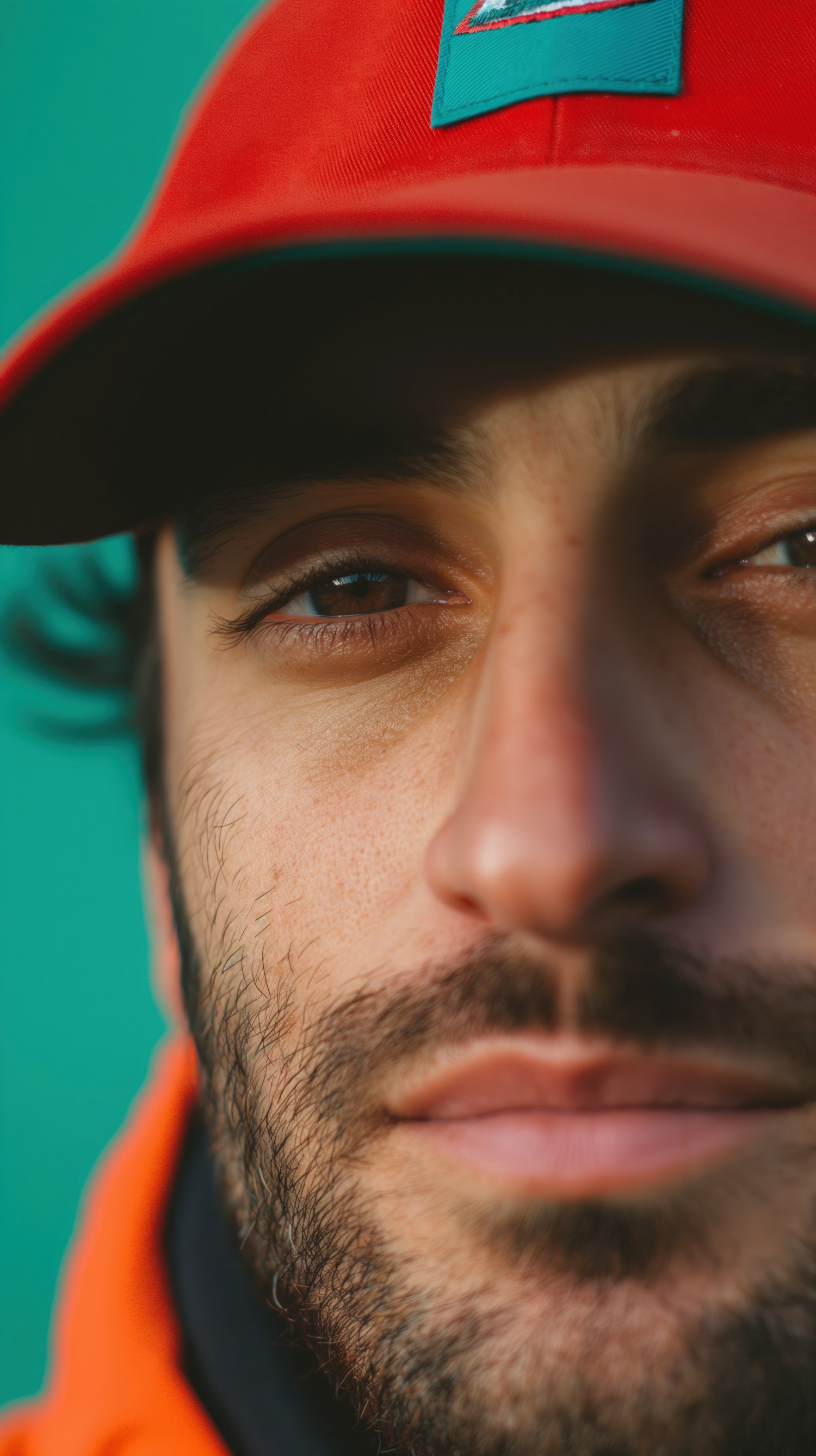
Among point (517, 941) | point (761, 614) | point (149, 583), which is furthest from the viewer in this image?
point (149, 583)

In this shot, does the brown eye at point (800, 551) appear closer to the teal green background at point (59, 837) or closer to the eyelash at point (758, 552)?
the eyelash at point (758, 552)

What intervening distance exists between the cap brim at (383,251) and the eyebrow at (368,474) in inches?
2.8

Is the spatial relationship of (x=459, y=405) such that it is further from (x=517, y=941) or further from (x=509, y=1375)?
(x=509, y=1375)

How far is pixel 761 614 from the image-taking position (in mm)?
818

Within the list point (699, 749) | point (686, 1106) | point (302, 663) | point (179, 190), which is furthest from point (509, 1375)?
point (179, 190)

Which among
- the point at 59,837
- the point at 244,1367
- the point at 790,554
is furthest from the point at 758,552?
the point at 59,837

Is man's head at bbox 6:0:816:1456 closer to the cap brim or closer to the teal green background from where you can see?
the cap brim

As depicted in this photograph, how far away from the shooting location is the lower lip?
707 millimetres

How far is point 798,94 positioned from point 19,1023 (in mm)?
1896

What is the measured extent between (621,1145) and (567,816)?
0.78 feet

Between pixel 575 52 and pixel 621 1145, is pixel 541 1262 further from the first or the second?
pixel 575 52

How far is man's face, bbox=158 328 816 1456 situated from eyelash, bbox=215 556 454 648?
1 centimetres

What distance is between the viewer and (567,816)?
671 millimetres

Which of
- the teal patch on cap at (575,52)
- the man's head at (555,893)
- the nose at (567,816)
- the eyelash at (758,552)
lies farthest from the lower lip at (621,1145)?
the teal patch on cap at (575,52)
